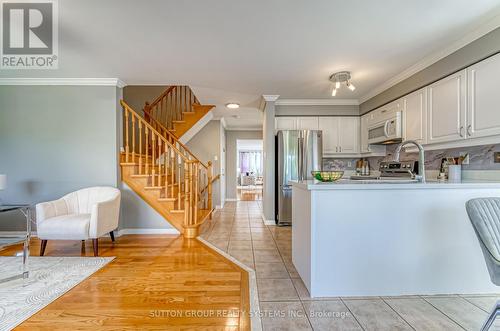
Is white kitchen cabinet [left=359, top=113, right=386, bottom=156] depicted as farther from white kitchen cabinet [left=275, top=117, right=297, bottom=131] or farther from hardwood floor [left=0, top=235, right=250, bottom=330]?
hardwood floor [left=0, top=235, right=250, bottom=330]

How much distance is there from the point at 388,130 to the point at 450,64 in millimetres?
1150

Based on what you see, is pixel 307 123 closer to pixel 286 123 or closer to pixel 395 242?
pixel 286 123

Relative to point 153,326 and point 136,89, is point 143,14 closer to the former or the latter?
point 153,326

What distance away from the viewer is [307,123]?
466cm

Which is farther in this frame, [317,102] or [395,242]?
[317,102]

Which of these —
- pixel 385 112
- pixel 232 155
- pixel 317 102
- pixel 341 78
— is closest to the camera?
pixel 341 78

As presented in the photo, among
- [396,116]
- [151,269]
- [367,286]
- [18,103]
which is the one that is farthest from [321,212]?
[18,103]

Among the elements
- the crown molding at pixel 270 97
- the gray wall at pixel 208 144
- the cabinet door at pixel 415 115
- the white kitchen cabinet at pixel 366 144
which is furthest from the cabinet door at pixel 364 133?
the gray wall at pixel 208 144

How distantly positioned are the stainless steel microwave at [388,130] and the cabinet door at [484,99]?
3.51ft

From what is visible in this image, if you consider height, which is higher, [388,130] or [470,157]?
[388,130]

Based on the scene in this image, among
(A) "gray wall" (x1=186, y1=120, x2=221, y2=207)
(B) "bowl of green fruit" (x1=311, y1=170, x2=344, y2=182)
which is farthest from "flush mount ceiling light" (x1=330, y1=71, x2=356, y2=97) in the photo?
(A) "gray wall" (x1=186, y1=120, x2=221, y2=207)

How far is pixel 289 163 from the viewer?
4.39 m

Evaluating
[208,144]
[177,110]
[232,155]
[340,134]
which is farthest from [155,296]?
[232,155]

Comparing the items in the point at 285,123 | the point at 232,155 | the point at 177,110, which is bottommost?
the point at 232,155
